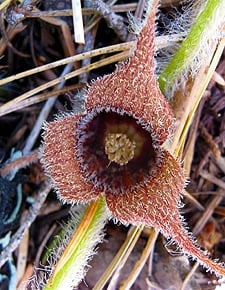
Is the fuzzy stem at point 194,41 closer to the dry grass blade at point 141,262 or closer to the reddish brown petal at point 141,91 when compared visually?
the reddish brown petal at point 141,91

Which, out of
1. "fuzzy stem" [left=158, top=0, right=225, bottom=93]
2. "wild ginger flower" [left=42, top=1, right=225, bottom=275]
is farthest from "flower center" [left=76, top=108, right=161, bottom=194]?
"fuzzy stem" [left=158, top=0, right=225, bottom=93]

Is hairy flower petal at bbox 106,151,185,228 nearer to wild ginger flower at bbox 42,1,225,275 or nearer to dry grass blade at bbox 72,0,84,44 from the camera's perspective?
wild ginger flower at bbox 42,1,225,275

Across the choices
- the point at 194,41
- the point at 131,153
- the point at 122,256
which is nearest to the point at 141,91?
the point at 194,41

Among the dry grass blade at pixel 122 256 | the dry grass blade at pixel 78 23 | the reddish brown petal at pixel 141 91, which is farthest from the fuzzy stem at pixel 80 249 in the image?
the dry grass blade at pixel 78 23

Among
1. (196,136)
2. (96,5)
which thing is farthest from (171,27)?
(196,136)

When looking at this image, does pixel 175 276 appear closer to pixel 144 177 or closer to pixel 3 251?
pixel 144 177
